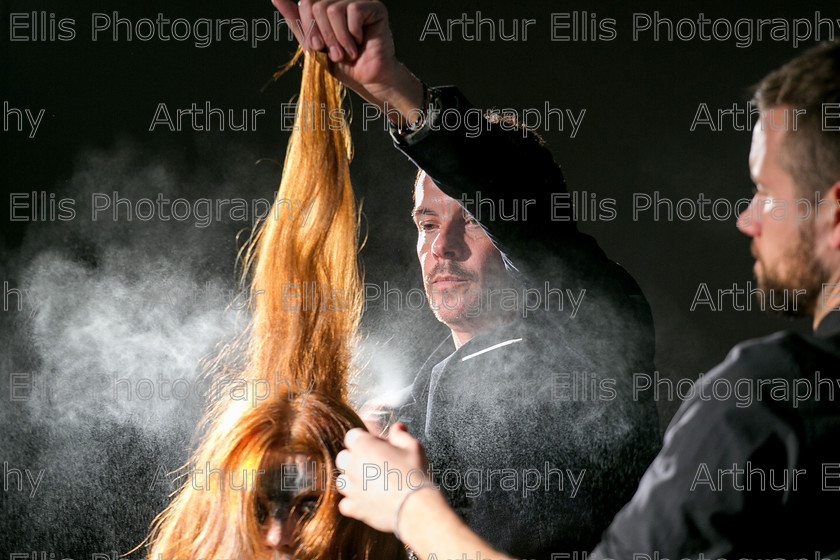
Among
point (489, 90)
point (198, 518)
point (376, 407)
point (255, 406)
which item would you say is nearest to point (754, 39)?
point (489, 90)

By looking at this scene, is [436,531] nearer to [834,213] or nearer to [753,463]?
[753,463]

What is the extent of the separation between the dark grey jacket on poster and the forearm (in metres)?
0.44

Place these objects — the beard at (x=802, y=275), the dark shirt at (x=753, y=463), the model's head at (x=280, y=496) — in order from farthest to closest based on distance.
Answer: the model's head at (x=280, y=496)
the beard at (x=802, y=275)
the dark shirt at (x=753, y=463)

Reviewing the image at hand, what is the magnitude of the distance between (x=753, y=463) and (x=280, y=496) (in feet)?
2.24

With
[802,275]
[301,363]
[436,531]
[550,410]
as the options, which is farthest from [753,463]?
[301,363]

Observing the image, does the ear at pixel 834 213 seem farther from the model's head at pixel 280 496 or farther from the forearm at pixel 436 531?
the model's head at pixel 280 496

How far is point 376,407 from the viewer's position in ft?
4.68

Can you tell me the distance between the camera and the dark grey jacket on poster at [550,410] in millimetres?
1368

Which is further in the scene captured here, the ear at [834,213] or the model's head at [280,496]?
the model's head at [280,496]

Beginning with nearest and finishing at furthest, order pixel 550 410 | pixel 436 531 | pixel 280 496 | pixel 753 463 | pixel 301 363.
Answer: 1. pixel 753 463
2. pixel 436 531
3. pixel 280 496
4. pixel 301 363
5. pixel 550 410

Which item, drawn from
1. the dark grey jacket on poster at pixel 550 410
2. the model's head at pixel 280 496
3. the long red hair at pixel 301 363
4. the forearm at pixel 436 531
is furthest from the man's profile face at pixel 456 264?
the forearm at pixel 436 531

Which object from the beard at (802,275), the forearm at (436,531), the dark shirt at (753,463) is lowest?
the forearm at (436,531)

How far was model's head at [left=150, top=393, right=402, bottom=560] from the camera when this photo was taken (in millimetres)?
1147

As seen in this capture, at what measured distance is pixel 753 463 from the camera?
0.81 m
